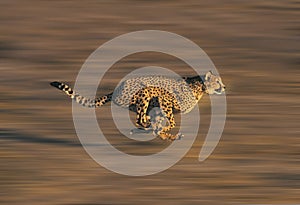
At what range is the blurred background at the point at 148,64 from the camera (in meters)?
6.75

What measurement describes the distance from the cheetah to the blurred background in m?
0.21

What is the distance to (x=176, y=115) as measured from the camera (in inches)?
324

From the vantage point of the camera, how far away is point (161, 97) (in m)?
7.41

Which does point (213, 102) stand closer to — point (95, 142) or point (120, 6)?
point (95, 142)

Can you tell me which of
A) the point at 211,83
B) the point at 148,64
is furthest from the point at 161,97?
the point at 148,64

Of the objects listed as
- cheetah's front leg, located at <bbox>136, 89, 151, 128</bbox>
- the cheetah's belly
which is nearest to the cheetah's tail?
the cheetah's belly

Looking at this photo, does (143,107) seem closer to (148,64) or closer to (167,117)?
(167,117)

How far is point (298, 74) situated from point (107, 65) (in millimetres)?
1833

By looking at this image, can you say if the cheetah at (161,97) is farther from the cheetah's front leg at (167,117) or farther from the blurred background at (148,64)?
the blurred background at (148,64)

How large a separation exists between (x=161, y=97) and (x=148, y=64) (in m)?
2.45

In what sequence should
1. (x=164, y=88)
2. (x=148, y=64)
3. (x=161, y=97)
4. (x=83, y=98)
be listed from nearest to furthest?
(x=161, y=97)
(x=164, y=88)
(x=83, y=98)
(x=148, y=64)

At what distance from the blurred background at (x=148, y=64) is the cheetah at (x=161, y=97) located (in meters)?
0.21

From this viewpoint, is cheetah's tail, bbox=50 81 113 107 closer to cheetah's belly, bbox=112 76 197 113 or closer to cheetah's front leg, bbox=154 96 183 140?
cheetah's belly, bbox=112 76 197 113

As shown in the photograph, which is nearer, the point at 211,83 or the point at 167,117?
the point at 167,117
